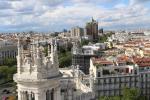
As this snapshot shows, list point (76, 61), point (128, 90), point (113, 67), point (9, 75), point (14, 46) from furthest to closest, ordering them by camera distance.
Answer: point (14, 46) < point (76, 61) < point (9, 75) < point (113, 67) < point (128, 90)

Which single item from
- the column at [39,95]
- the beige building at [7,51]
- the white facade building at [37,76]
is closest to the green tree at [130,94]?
the white facade building at [37,76]

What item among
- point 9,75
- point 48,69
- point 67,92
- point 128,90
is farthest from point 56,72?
point 9,75

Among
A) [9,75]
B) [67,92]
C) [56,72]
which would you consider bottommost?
[9,75]

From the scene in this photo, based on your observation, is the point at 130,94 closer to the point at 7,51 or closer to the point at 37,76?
the point at 37,76

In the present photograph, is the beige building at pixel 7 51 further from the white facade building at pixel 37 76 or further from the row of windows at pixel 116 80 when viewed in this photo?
the white facade building at pixel 37 76

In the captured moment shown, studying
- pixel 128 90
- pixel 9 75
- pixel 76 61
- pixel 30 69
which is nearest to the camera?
pixel 30 69

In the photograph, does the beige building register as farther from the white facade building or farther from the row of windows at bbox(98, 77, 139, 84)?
the white facade building

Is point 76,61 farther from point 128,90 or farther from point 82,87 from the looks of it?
point 82,87

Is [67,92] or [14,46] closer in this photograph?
[67,92]
